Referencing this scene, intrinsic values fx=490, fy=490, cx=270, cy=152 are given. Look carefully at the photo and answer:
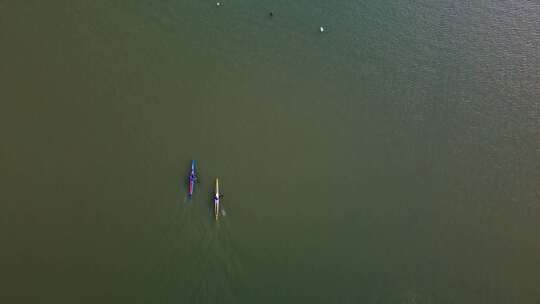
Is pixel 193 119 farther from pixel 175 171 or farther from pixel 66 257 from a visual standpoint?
pixel 66 257

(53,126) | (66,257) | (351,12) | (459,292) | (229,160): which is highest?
(351,12)

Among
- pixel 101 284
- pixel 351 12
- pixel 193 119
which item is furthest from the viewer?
pixel 351 12

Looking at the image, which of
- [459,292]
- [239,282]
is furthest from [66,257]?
[459,292]

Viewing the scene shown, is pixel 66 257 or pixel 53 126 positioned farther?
pixel 53 126

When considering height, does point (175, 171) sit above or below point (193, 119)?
below

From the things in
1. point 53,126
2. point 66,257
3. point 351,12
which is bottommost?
point 66,257

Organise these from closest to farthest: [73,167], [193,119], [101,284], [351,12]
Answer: [101,284]
[73,167]
[193,119]
[351,12]

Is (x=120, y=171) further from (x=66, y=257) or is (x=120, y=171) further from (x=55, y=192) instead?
(x=66, y=257)

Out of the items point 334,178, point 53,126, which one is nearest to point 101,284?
point 53,126

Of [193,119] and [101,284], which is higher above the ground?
[193,119]
